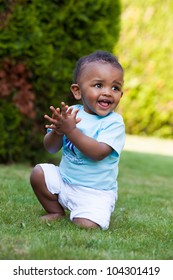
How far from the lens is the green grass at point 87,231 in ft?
10.6

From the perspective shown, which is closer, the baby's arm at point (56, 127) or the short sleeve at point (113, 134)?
the baby's arm at point (56, 127)

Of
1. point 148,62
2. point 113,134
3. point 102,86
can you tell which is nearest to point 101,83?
point 102,86

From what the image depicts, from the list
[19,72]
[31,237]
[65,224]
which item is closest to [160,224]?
[65,224]

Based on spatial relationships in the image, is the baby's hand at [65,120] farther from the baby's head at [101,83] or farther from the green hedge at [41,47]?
the green hedge at [41,47]

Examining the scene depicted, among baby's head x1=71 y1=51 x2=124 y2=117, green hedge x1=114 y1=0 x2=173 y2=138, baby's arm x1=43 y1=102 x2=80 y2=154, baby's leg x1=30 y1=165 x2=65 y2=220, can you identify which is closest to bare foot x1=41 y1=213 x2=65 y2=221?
baby's leg x1=30 y1=165 x2=65 y2=220

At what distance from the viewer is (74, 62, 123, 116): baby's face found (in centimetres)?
411

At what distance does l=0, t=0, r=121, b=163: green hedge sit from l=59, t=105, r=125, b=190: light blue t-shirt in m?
3.05

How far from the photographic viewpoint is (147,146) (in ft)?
41.7

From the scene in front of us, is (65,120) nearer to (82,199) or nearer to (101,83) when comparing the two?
(101,83)

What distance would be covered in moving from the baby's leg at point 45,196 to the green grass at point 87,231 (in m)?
0.10

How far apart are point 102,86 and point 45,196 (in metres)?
0.85

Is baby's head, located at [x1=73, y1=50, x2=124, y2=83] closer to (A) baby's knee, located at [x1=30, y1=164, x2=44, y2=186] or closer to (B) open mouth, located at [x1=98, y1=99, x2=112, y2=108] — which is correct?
(B) open mouth, located at [x1=98, y1=99, x2=112, y2=108]

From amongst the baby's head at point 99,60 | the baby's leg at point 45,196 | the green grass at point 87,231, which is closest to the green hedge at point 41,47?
the green grass at point 87,231

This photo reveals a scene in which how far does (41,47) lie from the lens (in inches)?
283
